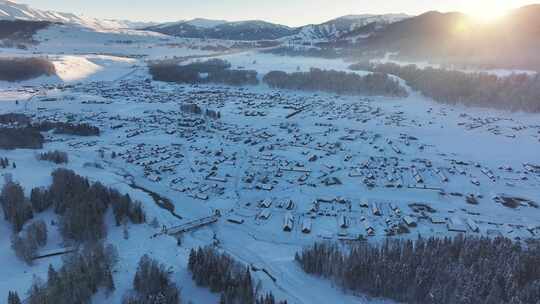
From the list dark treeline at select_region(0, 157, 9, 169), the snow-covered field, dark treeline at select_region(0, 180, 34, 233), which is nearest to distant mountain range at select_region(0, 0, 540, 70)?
the snow-covered field

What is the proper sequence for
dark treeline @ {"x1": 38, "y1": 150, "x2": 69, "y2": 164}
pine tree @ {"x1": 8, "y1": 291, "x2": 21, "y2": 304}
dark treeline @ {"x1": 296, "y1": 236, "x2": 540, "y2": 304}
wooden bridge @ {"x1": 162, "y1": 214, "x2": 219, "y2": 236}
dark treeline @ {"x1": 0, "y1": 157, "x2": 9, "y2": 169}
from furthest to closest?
dark treeline @ {"x1": 38, "y1": 150, "x2": 69, "y2": 164}
dark treeline @ {"x1": 0, "y1": 157, "x2": 9, "y2": 169}
wooden bridge @ {"x1": 162, "y1": 214, "x2": 219, "y2": 236}
dark treeline @ {"x1": 296, "y1": 236, "x2": 540, "y2": 304}
pine tree @ {"x1": 8, "y1": 291, "x2": 21, "y2": 304}

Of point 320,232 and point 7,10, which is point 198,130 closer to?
point 320,232

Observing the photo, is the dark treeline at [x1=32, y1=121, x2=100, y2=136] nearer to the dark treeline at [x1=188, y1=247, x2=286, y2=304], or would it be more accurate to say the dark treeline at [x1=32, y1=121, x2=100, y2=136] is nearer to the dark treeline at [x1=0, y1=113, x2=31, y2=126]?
the dark treeline at [x1=0, y1=113, x2=31, y2=126]

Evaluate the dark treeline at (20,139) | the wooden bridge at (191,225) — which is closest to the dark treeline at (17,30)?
the dark treeline at (20,139)

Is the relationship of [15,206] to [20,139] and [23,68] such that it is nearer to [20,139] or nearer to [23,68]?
[20,139]

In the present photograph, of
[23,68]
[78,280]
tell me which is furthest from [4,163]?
[23,68]

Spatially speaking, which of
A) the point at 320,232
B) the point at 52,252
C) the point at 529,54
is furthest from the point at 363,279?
the point at 529,54

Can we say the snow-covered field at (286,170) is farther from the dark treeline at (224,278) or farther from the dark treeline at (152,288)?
the dark treeline at (152,288)
